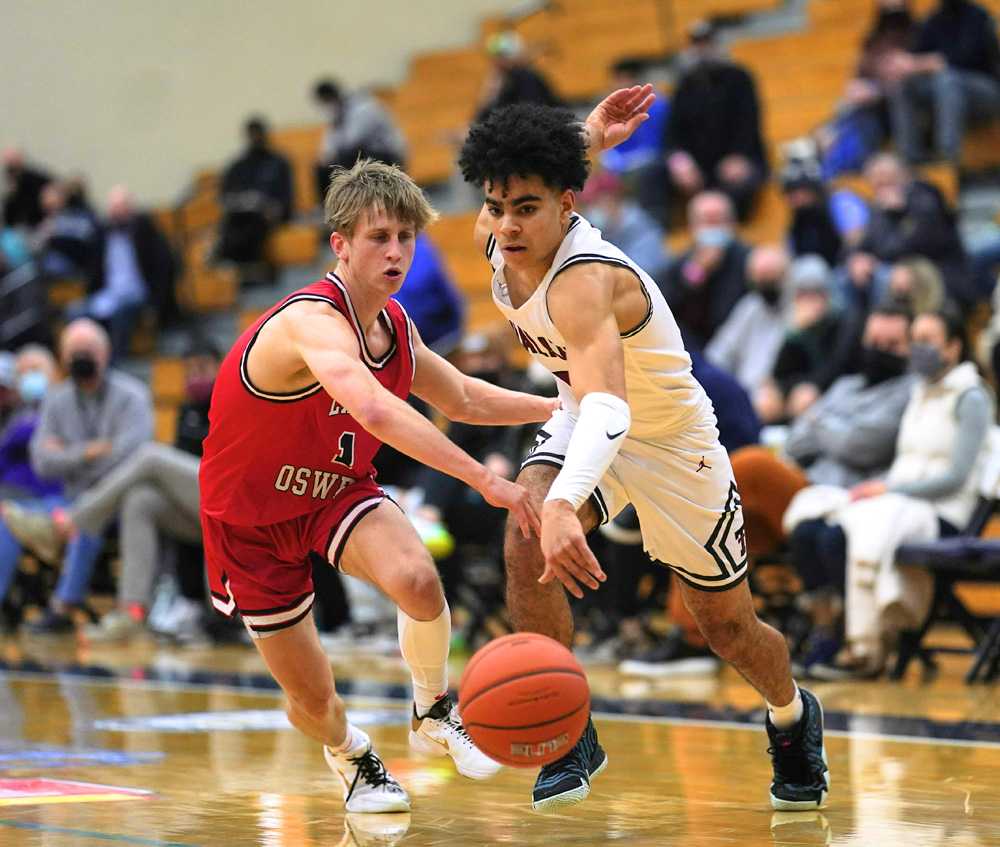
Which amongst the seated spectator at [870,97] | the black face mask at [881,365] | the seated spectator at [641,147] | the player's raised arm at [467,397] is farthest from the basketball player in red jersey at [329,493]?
the seated spectator at [641,147]

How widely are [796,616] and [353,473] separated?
13.8 feet

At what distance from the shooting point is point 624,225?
1161 cm

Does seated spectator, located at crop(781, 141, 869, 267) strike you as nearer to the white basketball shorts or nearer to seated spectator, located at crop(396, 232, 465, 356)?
seated spectator, located at crop(396, 232, 465, 356)

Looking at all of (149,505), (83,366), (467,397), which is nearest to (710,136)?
(83,366)

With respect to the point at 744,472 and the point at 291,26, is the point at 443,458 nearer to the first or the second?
the point at 744,472

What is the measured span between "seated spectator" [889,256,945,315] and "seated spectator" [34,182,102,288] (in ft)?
30.2

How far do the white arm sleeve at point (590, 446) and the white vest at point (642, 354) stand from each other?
362mm

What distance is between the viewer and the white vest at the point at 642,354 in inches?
179

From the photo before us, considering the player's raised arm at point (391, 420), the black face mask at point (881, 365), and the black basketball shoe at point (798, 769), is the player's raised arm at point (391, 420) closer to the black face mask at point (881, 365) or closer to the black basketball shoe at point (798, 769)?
the black basketball shoe at point (798, 769)

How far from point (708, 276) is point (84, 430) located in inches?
165

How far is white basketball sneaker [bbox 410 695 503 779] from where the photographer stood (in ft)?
15.8

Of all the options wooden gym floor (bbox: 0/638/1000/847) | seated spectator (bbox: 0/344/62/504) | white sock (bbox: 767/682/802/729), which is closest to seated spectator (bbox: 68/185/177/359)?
seated spectator (bbox: 0/344/62/504)

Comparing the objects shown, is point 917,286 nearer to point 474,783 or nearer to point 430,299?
point 430,299

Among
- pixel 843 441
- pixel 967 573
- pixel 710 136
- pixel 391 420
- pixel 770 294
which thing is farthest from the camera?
pixel 710 136
